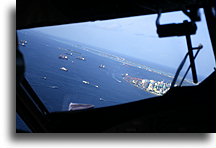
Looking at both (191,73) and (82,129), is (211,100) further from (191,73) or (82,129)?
(82,129)

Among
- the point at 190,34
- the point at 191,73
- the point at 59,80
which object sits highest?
the point at 190,34

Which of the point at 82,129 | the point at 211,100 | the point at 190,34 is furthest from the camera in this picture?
the point at 82,129

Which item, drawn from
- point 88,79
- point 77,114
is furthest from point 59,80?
point 77,114

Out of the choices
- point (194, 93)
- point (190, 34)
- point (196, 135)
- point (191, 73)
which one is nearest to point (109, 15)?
point (190, 34)

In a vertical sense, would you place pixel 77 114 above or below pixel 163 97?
below

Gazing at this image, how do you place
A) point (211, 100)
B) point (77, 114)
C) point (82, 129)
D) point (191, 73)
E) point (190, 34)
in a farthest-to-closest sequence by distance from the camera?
point (77, 114)
point (82, 129)
point (191, 73)
point (211, 100)
point (190, 34)

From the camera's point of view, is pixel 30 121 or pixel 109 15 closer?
pixel 109 15
